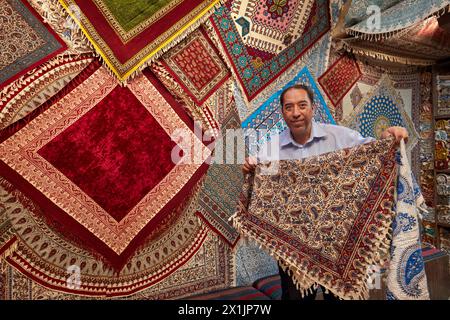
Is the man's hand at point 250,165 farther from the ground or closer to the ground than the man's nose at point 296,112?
closer to the ground

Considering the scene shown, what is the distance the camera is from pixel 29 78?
1.26m

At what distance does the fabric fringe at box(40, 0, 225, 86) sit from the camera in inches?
51.8

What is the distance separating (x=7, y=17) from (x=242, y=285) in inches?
67.9

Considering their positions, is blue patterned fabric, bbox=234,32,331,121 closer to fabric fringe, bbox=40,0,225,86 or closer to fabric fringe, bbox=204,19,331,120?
fabric fringe, bbox=204,19,331,120

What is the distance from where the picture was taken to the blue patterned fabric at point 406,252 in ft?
3.45

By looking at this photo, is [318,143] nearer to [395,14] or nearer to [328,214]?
[328,214]

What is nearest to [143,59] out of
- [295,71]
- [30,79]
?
[30,79]

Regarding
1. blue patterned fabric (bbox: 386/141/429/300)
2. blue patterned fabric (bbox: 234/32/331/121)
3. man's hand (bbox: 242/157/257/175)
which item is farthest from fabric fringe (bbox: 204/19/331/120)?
blue patterned fabric (bbox: 386/141/429/300)

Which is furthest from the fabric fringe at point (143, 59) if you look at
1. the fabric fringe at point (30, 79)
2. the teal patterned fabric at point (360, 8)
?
the teal patterned fabric at point (360, 8)

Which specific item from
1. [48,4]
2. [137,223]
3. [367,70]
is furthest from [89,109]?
[367,70]

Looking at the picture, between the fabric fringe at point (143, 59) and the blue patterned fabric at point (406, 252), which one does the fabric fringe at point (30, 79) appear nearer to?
the fabric fringe at point (143, 59)

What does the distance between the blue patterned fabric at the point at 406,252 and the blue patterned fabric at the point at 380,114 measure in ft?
4.71

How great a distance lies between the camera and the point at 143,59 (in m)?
1.52

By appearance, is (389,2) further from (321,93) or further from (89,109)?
(89,109)
